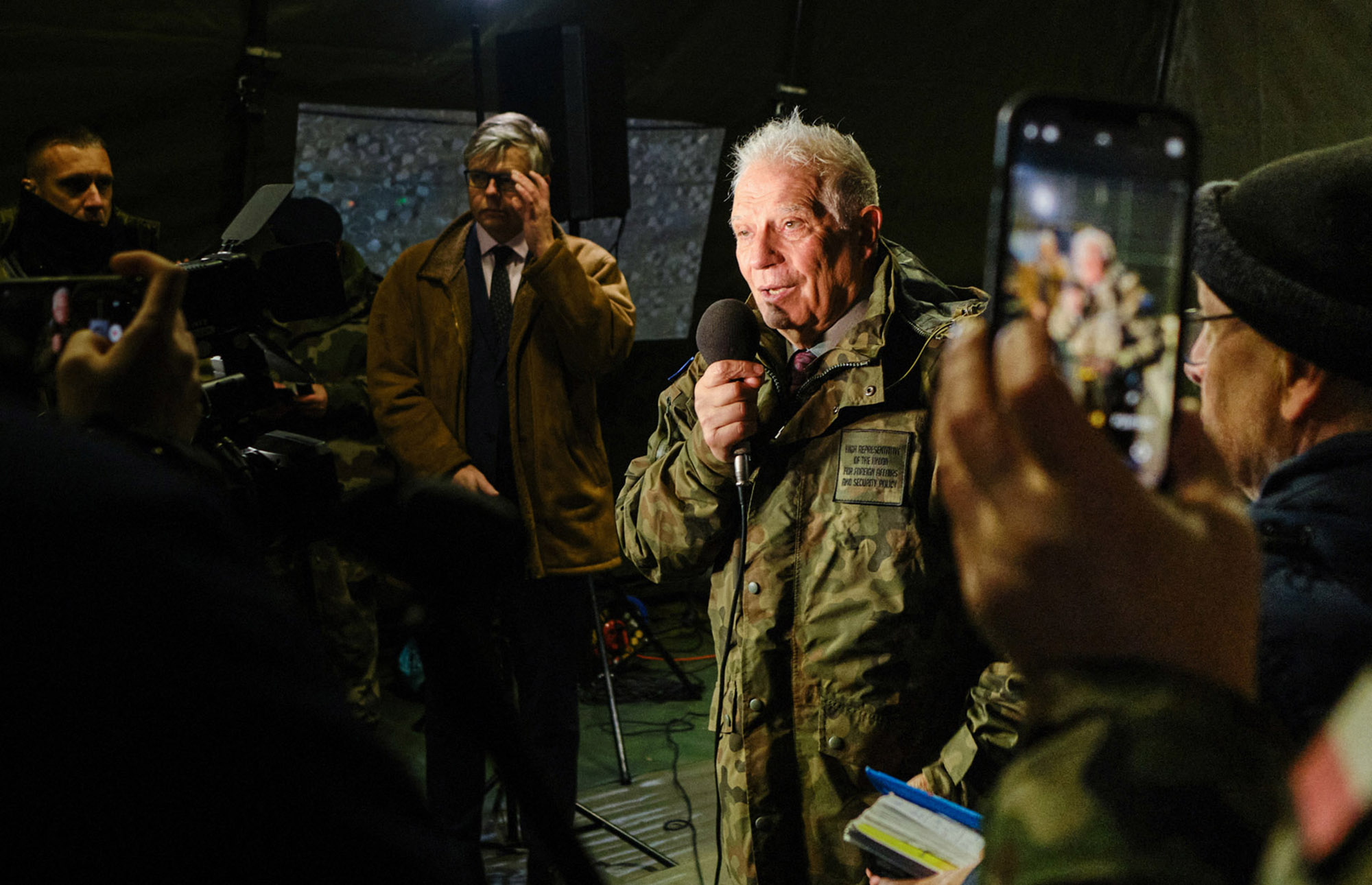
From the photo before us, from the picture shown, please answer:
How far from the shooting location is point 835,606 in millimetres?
1659

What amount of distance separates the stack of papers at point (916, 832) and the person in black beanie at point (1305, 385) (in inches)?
20.9

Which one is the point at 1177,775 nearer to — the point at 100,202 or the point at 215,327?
the point at 215,327

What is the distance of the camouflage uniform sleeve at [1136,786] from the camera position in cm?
43

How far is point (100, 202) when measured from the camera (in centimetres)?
317

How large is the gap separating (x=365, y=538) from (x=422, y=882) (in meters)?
0.29

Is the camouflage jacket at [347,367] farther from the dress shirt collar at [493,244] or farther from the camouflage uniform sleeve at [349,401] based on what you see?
the dress shirt collar at [493,244]

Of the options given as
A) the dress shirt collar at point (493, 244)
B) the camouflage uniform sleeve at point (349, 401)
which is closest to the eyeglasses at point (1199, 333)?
the dress shirt collar at point (493, 244)

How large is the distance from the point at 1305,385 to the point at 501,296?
2.53 m

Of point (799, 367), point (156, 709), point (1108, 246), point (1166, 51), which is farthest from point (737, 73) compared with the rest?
point (156, 709)

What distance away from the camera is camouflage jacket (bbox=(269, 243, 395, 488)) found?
11.8 feet

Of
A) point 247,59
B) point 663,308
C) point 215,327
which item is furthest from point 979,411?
point 663,308

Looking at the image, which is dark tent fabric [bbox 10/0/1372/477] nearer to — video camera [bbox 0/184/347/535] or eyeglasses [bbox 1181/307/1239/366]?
video camera [bbox 0/184/347/535]

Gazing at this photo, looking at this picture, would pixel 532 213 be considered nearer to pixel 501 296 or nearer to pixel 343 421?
pixel 501 296

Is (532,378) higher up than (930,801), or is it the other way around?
(532,378)
